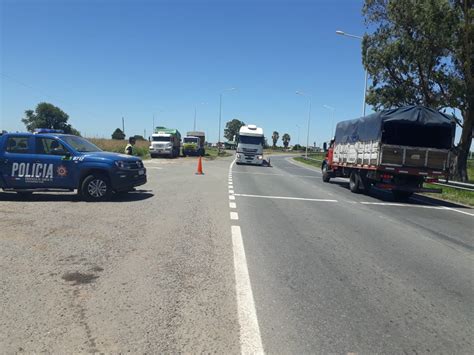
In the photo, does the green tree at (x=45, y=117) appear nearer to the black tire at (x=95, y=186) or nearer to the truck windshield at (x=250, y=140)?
the truck windshield at (x=250, y=140)

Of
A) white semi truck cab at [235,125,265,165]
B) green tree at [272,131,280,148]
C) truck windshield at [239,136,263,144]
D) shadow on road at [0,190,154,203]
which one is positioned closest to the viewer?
shadow on road at [0,190,154,203]

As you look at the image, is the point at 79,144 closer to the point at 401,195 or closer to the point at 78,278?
the point at 78,278

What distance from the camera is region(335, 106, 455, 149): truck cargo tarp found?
15.0 meters

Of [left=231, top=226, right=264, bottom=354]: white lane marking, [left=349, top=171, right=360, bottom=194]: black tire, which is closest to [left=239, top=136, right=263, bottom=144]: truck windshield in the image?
[left=349, top=171, right=360, bottom=194]: black tire

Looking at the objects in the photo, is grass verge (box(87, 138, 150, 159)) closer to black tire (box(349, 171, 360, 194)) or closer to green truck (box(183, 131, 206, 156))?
green truck (box(183, 131, 206, 156))

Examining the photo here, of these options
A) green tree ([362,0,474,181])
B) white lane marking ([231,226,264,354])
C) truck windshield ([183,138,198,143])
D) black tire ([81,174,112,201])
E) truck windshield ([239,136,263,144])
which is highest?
green tree ([362,0,474,181])

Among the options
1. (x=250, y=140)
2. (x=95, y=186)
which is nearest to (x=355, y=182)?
(x=95, y=186)

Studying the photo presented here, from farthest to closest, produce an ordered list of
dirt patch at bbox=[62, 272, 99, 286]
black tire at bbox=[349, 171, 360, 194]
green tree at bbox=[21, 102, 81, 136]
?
green tree at bbox=[21, 102, 81, 136] → black tire at bbox=[349, 171, 360, 194] → dirt patch at bbox=[62, 272, 99, 286]

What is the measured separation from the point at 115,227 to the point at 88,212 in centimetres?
186

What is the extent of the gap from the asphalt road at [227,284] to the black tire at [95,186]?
4.41 ft

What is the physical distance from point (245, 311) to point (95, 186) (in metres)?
8.04

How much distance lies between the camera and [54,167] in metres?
11.0

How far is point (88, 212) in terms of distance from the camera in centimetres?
973

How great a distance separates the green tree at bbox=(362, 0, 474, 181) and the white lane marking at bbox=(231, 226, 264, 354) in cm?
2292
